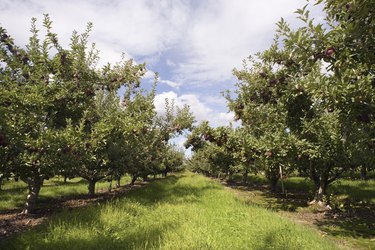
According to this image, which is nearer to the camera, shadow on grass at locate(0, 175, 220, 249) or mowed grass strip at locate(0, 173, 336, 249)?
mowed grass strip at locate(0, 173, 336, 249)

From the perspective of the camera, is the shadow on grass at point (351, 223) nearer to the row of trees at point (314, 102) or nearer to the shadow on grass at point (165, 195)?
the row of trees at point (314, 102)

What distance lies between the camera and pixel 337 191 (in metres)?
22.9

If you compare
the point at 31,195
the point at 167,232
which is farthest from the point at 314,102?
the point at 31,195

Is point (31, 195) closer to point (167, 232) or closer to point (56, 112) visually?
point (56, 112)

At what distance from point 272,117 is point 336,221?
678cm

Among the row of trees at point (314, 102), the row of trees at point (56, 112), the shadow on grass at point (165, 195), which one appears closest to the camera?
the row of trees at point (314, 102)

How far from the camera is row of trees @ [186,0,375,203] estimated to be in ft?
21.3

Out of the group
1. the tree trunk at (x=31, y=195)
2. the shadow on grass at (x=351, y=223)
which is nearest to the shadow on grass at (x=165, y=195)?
the tree trunk at (x=31, y=195)

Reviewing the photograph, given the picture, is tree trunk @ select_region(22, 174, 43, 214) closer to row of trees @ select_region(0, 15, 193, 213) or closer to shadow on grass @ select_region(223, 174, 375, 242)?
row of trees @ select_region(0, 15, 193, 213)

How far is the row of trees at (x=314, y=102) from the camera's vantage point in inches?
256

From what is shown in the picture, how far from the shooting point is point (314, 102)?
15.2 meters

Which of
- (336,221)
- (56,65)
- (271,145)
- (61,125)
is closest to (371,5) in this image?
(271,145)

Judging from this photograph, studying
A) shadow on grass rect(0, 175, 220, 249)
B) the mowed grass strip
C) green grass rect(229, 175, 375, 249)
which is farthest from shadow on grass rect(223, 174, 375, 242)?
shadow on grass rect(0, 175, 220, 249)

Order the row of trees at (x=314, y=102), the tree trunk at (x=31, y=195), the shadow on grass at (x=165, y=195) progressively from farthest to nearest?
1. the shadow on grass at (x=165, y=195)
2. the tree trunk at (x=31, y=195)
3. the row of trees at (x=314, y=102)
